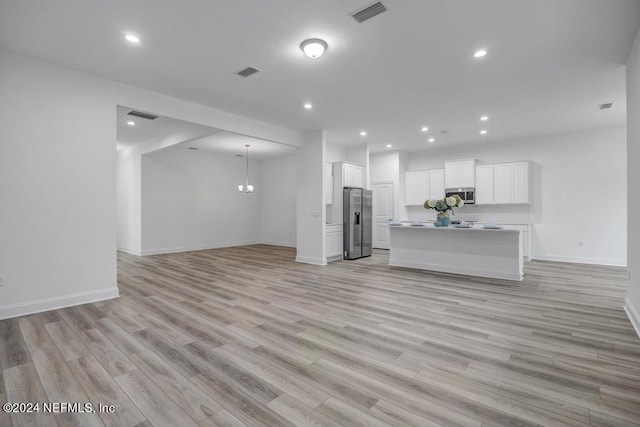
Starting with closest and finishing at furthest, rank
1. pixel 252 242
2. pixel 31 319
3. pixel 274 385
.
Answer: pixel 274 385 < pixel 31 319 < pixel 252 242

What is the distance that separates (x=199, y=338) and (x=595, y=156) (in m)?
8.91

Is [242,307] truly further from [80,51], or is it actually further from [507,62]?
[507,62]

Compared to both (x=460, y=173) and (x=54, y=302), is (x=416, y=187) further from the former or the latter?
(x=54, y=302)

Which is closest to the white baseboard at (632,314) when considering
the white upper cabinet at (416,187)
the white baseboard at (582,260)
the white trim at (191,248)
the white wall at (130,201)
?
the white baseboard at (582,260)

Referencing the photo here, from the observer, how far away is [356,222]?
7.63m

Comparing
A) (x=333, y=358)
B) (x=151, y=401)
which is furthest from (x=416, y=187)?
(x=151, y=401)

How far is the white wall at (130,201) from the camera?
27.1 feet

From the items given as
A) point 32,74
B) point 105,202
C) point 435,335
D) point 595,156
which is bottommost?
point 435,335

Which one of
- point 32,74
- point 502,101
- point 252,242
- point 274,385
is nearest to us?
point 274,385

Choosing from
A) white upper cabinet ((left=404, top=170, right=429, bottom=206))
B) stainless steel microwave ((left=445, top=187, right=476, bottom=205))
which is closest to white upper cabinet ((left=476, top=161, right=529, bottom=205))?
stainless steel microwave ((left=445, top=187, right=476, bottom=205))

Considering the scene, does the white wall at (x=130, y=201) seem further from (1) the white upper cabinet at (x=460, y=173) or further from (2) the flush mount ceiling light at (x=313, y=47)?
(1) the white upper cabinet at (x=460, y=173)

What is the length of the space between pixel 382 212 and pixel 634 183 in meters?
6.56

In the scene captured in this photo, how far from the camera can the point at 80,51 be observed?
11.6ft

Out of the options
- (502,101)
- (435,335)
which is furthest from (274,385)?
(502,101)
